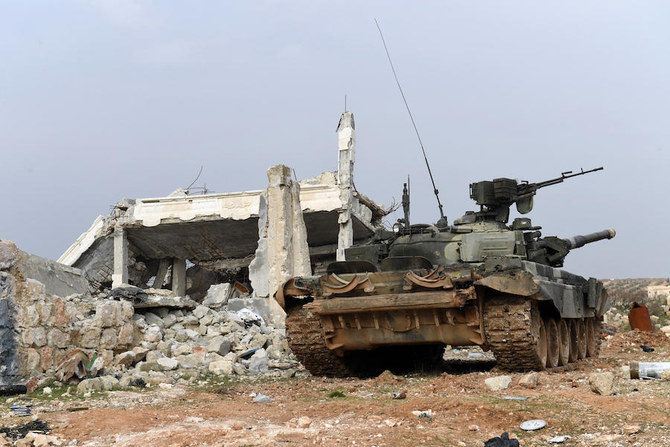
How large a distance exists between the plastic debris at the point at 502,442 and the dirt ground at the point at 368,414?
91 millimetres

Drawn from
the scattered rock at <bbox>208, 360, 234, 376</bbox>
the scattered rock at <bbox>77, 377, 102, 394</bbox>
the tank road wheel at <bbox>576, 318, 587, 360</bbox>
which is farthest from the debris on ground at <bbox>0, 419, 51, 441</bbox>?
the tank road wheel at <bbox>576, 318, 587, 360</bbox>

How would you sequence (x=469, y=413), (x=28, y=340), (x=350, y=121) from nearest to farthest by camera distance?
(x=469, y=413)
(x=28, y=340)
(x=350, y=121)

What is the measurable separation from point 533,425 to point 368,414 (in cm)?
124

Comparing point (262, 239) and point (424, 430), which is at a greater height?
point (262, 239)

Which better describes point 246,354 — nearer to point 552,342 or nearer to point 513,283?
point 552,342

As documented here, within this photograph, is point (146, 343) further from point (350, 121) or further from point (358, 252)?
point (350, 121)

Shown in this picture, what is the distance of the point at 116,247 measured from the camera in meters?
22.2

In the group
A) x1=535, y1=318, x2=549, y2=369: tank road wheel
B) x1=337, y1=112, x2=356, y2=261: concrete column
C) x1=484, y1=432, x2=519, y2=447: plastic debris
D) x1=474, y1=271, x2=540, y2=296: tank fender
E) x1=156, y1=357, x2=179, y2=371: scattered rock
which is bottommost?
x1=484, y1=432, x2=519, y2=447: plastic debris

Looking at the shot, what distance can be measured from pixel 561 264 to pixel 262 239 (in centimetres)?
662

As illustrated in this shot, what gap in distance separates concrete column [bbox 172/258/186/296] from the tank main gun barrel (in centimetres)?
1416

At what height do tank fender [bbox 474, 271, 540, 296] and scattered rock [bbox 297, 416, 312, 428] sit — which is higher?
tank fender [bbox 474, 271, 540, 296]

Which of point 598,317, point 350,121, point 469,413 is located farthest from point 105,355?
point 350,121

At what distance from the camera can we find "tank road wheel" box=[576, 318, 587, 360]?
11.4m

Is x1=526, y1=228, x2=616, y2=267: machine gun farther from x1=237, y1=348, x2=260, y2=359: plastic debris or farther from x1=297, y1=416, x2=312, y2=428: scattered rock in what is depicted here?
x1=297, y1=416, x2=312, y2=428: scattered rock
